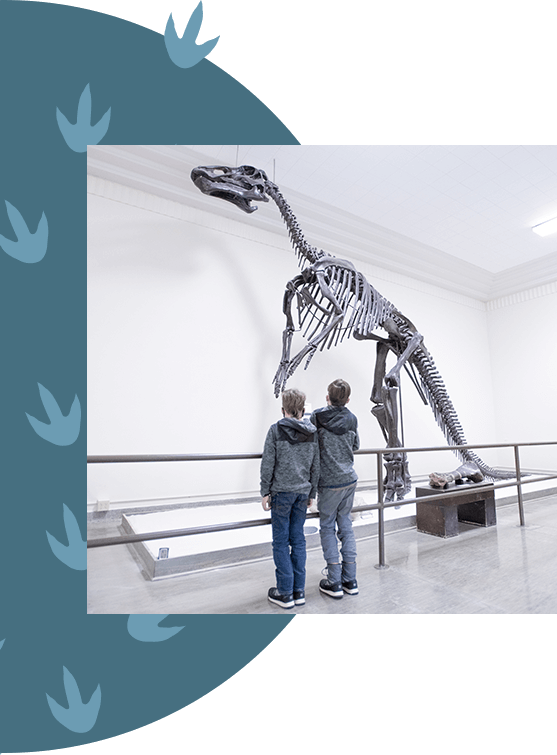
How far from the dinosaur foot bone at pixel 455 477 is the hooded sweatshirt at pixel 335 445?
187 cm

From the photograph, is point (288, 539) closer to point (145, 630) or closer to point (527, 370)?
point (145, 630)

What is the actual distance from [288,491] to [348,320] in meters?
3.42

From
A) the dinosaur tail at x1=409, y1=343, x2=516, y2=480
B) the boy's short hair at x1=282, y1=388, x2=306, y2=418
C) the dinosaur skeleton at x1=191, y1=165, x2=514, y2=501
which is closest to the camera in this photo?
the boy's short hair at x1=282, y1=388, x2=306, y2=418

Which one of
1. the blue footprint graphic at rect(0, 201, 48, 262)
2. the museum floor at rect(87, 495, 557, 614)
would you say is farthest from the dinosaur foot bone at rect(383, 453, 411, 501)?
the blue footprint graphic at rect(0, 201, 48, 262)

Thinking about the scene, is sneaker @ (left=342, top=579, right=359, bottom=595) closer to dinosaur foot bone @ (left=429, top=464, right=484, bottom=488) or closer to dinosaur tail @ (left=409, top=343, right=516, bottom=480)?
dinosaur foot bone @ (left=429, top=464, right=484, bottom=488)

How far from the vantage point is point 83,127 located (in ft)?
4.46

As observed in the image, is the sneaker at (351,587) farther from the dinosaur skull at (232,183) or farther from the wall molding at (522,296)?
the wall molding at (522,296)

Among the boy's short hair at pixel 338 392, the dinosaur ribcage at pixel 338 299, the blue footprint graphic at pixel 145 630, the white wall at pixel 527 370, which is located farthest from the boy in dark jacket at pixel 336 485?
the white wall at pixel 527 370

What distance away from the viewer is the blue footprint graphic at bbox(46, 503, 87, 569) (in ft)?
3.99

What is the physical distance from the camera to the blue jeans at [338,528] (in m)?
2.72

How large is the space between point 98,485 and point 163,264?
3.07 metres

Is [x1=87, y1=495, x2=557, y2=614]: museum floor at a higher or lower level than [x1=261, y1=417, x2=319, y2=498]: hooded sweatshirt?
lower

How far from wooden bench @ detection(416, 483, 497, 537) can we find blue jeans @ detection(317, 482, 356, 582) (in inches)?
56.1

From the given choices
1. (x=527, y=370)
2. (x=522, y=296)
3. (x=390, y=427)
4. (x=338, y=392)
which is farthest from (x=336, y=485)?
(x=522, y=296)
